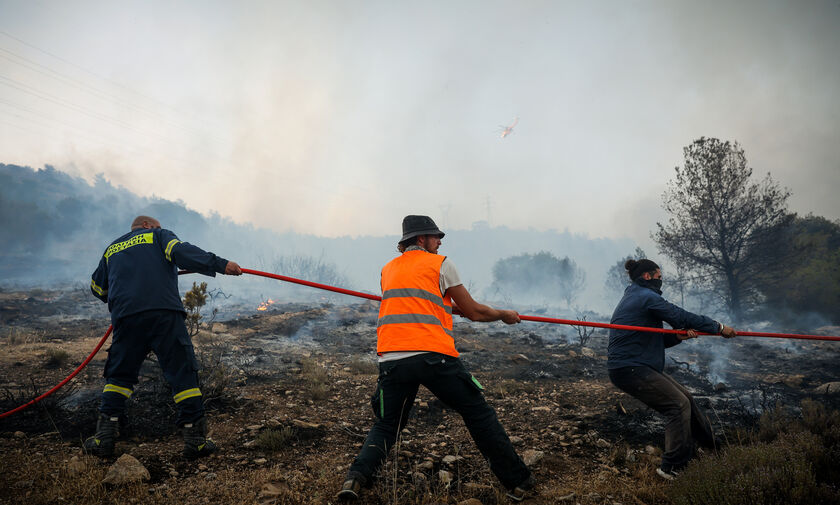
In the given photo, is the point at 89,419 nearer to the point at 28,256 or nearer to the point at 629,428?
the point at 629,428

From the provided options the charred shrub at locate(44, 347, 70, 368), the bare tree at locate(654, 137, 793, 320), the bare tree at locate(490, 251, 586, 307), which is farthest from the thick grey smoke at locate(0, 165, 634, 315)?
the charred shrub at locate(44, 347, 70, 368)

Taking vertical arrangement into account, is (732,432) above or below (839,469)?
below

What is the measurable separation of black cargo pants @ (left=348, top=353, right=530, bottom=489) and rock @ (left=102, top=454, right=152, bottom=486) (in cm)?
151

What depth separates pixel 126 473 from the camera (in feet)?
8.48

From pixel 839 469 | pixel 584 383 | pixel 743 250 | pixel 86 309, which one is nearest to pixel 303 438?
pixel 839 469

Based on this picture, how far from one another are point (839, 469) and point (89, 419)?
618 centimetres

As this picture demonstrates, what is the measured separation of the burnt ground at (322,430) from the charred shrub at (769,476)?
1.04ft

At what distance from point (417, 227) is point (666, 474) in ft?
9.02

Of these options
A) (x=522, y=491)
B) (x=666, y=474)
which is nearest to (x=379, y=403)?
(x=522, y=491)

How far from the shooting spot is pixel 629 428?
408cm

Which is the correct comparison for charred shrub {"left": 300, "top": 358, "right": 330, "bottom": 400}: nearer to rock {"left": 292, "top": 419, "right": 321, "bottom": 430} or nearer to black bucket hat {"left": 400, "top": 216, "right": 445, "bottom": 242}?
rock {"left": 292, "top": 419, "right": 321, "bottom": 430}

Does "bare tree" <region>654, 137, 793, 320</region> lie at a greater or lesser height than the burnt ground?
greater

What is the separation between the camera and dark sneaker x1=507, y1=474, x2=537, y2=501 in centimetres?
252

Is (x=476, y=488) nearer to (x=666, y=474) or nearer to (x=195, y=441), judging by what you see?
(x=666, y=474)
